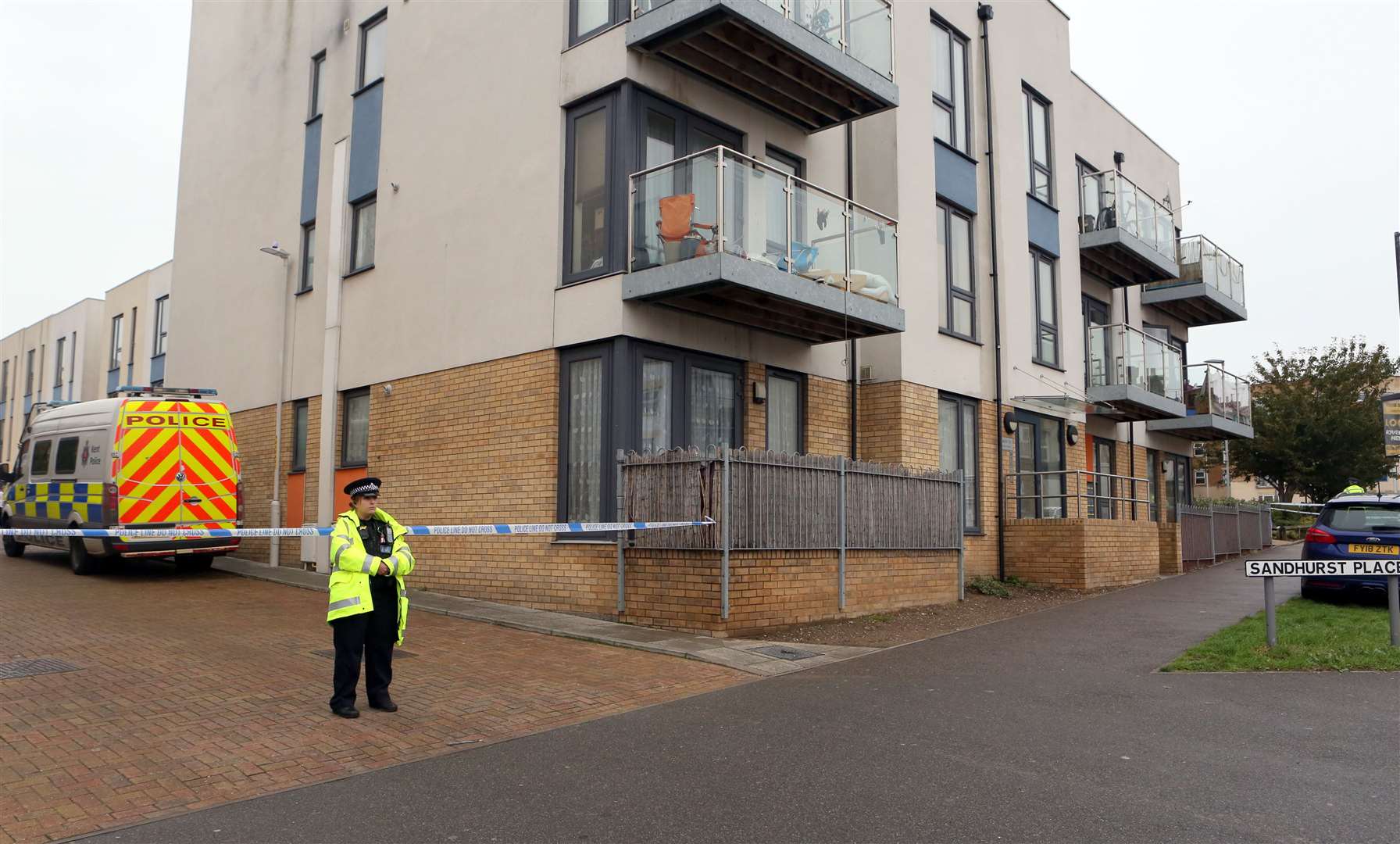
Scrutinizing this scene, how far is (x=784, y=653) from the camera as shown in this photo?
9.36m

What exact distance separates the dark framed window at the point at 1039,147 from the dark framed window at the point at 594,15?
914 centimetres

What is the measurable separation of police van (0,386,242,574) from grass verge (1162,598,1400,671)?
1224 cm

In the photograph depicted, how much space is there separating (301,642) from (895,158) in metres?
10.2

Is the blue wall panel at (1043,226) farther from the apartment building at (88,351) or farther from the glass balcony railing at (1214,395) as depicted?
the apartment building at (88,351)

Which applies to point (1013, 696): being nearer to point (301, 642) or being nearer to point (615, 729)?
point (615, 729)

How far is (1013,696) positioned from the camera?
7.57 m

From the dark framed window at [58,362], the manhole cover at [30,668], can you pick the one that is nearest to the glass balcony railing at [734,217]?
the manhole cover at [30,668]

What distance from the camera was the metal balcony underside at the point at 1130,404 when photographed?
19.1m

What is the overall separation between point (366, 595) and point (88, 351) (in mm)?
31677

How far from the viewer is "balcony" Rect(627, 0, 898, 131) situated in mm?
11367

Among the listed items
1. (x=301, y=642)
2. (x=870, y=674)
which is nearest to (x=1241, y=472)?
(x=870, y=674)

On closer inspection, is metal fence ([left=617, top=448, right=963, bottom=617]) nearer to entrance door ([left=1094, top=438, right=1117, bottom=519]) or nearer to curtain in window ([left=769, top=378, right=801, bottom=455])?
curtain in window ([left=769, top=378, right=801, bottom=455])

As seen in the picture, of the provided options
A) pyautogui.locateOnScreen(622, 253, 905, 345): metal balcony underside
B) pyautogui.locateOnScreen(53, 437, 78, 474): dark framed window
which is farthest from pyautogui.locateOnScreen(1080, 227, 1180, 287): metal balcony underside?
pyautogui.locateOnScreen(53, 437, 78, 474): dark framed window

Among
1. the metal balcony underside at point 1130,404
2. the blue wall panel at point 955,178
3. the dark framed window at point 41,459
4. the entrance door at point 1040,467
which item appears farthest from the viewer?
the metal balcony underside at point 1130,404
